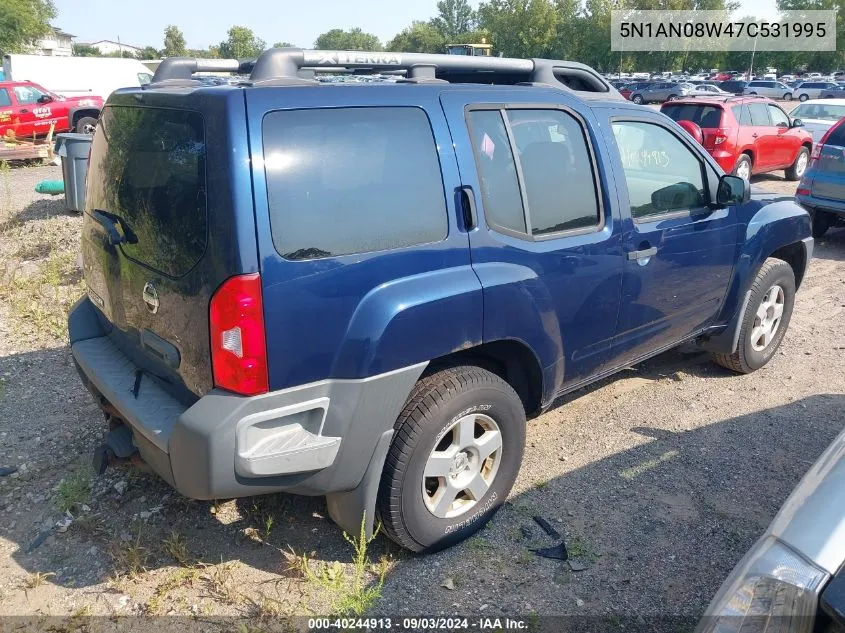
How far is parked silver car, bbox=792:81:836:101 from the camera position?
44.5 meters

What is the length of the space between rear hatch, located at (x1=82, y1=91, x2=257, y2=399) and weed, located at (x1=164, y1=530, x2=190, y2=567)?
74cm

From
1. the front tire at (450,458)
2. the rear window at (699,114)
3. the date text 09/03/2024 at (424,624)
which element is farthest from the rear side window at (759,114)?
the date text 09/03/2024 at (424,624)

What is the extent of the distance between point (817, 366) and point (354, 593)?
13.2 feet

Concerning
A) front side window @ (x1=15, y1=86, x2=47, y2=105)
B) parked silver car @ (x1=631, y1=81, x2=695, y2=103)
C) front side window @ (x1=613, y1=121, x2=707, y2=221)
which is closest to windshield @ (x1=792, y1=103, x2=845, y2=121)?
front side window @ (x1=613, y1=121, x2=707, y2=221)

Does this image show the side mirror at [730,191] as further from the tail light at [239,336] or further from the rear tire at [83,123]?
the rear tire at [83,123]

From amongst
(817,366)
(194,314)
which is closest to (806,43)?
(817,366)

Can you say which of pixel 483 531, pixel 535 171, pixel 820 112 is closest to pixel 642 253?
pixel 535 171

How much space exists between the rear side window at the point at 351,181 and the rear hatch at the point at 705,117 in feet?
33.9

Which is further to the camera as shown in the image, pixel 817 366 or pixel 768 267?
pixel 817 366

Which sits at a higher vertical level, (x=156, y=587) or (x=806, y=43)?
(x=806, y=43)

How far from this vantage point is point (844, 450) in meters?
2.15

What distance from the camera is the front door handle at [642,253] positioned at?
3.59 meters

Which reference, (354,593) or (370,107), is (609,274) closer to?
(370,107)

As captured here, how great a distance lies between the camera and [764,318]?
4.93 m
